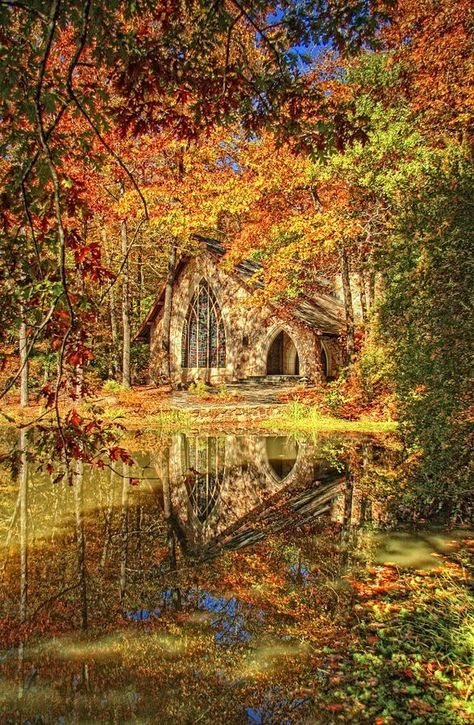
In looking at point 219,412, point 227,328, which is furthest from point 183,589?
point 227,328

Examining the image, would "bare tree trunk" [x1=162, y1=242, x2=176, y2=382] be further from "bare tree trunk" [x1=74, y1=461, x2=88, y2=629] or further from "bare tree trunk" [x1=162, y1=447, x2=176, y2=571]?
"bare tree trunk" [x1=74, y1=461, x2=88, y2=629]

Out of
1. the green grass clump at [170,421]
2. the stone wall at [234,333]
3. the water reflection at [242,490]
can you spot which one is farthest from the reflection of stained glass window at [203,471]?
the stone wall at [234,333]

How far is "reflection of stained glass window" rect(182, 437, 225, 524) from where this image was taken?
805cm

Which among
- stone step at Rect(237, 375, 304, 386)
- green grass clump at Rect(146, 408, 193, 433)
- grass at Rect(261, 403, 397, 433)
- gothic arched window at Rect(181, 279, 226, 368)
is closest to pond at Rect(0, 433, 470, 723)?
grass at Rect(261, 403, 397, 433)

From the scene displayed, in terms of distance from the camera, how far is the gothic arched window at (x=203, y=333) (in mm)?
24672

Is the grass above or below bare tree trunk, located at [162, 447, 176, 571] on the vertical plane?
above

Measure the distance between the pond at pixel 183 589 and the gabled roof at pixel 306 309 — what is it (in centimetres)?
1163

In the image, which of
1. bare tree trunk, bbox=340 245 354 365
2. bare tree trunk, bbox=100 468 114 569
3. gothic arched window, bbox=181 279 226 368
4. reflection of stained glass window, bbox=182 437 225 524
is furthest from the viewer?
gothic arched window, bbox=181 279 226 368

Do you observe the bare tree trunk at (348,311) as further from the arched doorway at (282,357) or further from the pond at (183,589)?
the arched doorway at (282,357)

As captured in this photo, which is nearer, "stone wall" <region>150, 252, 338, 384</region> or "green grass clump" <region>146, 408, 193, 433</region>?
"green grass clump" <region>146, 408, 193, 433</region>

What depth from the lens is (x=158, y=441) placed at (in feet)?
44.2

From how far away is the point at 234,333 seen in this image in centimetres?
2400

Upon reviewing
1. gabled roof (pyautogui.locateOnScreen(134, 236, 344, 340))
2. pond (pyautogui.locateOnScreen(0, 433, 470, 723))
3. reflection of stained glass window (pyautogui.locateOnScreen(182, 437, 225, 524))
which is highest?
gabled roof (pyautogui.locateOnScreen(134, 236, 344, 340))

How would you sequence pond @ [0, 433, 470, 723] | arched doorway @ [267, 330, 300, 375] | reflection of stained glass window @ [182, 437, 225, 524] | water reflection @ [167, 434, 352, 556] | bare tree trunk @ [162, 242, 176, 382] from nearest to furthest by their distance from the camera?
pond @ [0, 433, 470, 723] → water reflection @ [167, 434, 352, 556] → reflection of stained glass window @ [182, 437, 225, 524] → bare tree trunk @ [162, 242, 176, 382] → arched doorway @ [267, 330, 300, 375]
